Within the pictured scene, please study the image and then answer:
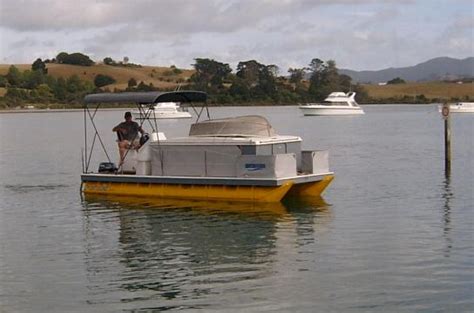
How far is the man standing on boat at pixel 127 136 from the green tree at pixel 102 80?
507 feet

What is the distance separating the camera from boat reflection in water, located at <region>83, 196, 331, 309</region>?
16078mm

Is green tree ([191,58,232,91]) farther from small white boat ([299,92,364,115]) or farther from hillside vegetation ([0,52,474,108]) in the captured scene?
small white boat ([299,92,364,115])

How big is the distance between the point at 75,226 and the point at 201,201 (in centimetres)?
422

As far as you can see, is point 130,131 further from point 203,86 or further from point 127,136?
point 203,86

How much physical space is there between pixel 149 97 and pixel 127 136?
69.8 inches

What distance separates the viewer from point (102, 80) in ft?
604

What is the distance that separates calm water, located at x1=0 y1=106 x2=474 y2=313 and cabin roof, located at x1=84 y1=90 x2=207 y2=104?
10.7ft

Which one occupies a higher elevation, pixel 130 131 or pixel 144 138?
pixel 130 131

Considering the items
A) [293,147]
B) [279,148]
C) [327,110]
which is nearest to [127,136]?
[279,148]

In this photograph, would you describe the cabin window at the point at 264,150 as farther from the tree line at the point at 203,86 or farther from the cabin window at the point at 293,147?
the tree line at the point at 203,86

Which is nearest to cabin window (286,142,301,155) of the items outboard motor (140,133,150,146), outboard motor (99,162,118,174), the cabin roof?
the cabin roof

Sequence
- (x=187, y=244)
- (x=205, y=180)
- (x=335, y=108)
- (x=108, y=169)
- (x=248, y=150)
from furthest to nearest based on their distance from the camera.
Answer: (x=335, y=108) → (x=108, y=169) → (x=205, y=180) → (x=248, y=150) → (x=187, y=244)

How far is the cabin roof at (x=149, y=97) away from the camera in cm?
2758

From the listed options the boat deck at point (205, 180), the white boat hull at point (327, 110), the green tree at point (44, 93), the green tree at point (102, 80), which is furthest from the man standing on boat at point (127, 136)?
the green tree at point (102, 80)
